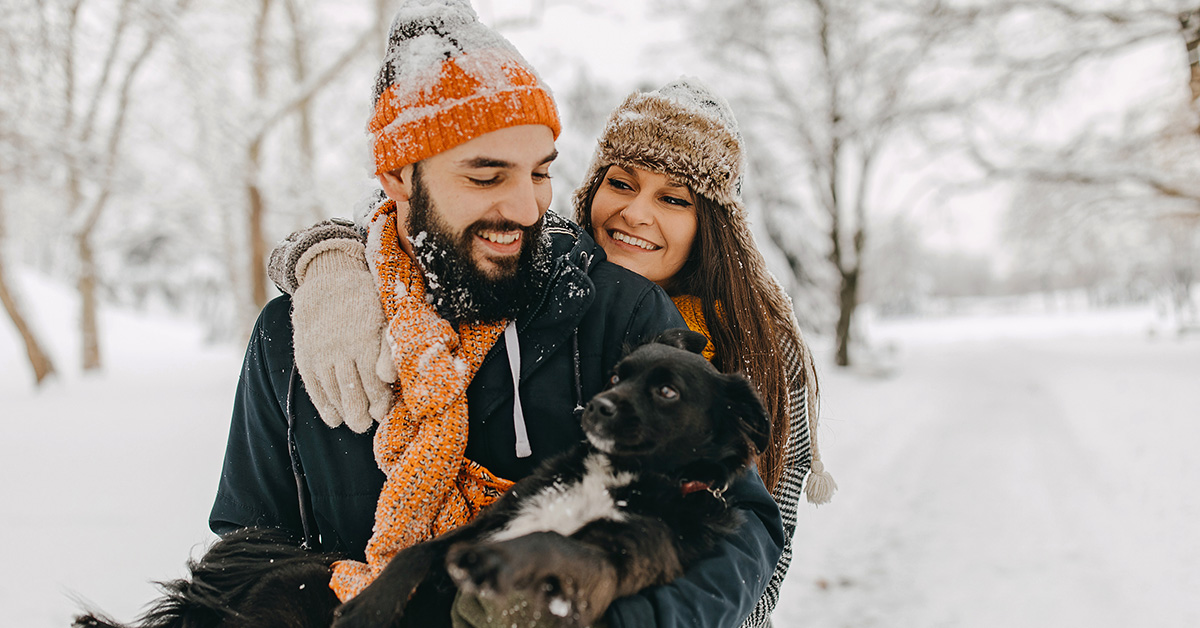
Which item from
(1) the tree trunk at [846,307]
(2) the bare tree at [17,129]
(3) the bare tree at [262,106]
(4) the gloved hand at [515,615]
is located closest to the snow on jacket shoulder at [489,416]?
(4) the gloved hand at [515,615]

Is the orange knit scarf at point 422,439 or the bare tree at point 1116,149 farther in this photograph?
the bare tree at point 1116,149

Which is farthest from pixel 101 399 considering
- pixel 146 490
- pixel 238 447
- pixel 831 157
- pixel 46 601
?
pixel 831 157

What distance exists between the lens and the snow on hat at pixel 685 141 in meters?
2.63

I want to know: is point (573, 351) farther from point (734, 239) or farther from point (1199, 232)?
point (1199, 232)

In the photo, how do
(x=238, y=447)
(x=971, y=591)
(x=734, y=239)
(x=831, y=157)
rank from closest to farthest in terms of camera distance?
(x=238, y=447) → (x=734, y=239) → (x=971, y=591) → (x=831, y=157)

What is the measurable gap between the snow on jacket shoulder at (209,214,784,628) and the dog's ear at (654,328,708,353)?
8cm

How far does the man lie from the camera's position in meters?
1.72

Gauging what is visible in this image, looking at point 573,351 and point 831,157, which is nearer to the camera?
point 573,351

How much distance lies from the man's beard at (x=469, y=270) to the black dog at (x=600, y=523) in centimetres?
36

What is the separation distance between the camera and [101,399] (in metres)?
11.1

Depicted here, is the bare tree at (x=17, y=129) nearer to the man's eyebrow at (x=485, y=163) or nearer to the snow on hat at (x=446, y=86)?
the snow on hat at (x=446, y=86)

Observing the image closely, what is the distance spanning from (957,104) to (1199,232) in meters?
28.5

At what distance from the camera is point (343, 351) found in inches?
Result: 69.0

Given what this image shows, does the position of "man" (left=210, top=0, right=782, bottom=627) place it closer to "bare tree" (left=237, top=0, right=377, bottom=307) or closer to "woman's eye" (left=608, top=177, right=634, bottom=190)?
"woman's eye" (left=608, top=177, right=634, bottom=190)
